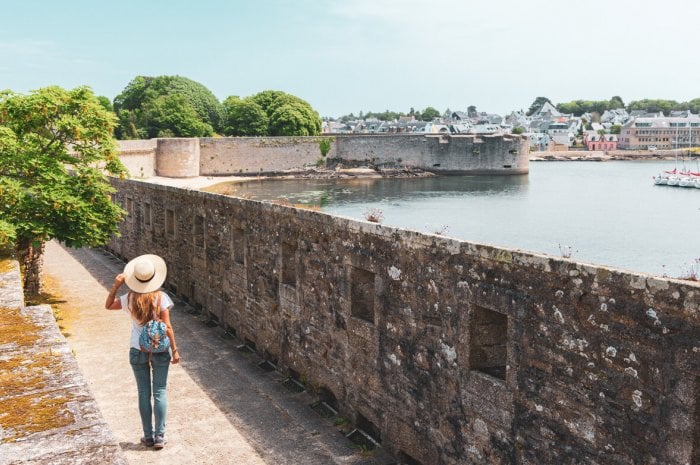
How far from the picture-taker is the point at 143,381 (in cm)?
671

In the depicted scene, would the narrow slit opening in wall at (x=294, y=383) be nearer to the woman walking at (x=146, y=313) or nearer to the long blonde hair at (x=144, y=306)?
the woman walking at (x=146, y=313)

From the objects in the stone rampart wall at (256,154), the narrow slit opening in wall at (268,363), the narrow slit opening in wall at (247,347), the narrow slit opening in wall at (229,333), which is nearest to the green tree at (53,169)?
the narrow slit opening in wall at (229,333)

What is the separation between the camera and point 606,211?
47.3 metres

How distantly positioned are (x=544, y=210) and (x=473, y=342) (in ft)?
144

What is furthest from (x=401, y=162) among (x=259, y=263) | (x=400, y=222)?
(x=259, y=263)

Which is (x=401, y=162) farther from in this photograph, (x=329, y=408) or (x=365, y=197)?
(x=329, y=408)

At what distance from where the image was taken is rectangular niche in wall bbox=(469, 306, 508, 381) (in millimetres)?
6059

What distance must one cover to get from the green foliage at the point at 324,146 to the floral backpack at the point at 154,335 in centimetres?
7008

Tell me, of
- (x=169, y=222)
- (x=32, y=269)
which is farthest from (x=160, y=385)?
(x=169, y=222)

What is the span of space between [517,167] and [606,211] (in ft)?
107

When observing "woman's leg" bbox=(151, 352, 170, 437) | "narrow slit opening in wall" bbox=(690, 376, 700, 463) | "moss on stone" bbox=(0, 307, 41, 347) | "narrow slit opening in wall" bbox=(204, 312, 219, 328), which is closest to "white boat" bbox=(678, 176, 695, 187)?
"narrow slit opening in wall" bbox=(204, 312, 219, 328)

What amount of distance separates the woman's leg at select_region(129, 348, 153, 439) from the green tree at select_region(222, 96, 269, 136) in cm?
7345

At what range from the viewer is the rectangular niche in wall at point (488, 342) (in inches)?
239

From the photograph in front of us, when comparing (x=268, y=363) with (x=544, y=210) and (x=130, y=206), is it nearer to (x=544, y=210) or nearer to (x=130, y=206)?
(x=130, y=206)
